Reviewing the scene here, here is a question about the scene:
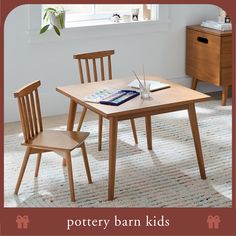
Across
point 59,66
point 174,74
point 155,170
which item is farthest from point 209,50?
point 155,170

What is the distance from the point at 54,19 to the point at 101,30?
1.55 ft

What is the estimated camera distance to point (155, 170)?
414 centimetres

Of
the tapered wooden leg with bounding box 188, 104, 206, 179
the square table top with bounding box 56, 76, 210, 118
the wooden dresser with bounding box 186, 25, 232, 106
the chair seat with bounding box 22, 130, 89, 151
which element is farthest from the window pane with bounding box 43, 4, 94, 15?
the tapered wooden leg with bounding box 188, 104, 206, 179

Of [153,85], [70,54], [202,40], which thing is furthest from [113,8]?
[153,85]

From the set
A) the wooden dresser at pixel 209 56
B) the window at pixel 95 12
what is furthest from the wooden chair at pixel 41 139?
the wooden dresser at pixel 209 56

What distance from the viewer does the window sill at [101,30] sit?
5211 mm

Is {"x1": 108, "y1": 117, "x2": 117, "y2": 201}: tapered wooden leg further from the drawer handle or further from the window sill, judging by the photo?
the drawer handle

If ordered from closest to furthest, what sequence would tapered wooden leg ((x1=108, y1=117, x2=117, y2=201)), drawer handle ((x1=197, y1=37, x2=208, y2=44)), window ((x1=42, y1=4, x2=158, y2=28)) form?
tapered wooden leg ((x1=108, y1=117, x2=117, y2=201)), window ((x1=42, y1=4, x2=158, y2=28)), drawer handle ((x1=197, y1=37, x2=208, y2=44))

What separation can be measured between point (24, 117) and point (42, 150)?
0.75 feet

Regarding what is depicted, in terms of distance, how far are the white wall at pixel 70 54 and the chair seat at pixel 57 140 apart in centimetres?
149

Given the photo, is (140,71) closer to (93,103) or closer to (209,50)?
(209,50)

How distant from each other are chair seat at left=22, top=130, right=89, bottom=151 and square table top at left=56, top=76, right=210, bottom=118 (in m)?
0.21

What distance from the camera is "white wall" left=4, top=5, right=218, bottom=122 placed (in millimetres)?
5152

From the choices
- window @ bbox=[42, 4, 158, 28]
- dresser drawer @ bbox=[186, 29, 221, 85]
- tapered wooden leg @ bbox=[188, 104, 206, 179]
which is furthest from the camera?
dresser drawer @ bbox=[186, 29, 221, 85]
